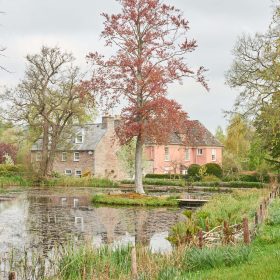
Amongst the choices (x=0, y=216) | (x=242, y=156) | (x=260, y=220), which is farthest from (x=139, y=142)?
(x=242, y=156)

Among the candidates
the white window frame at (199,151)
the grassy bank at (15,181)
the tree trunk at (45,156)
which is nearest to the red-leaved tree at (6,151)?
the tree trunk at (45,156)

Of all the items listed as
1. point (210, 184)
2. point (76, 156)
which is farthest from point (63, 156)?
point (210, 184)

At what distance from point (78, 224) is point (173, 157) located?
46.5 metres

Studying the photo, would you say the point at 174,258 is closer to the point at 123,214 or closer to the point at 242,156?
the point at 123,214

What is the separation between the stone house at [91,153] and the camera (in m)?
61.7

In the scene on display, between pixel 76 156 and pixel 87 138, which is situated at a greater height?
pixel 87 138

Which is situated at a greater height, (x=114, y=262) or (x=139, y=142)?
(x=139, y=142)

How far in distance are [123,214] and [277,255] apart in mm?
16848

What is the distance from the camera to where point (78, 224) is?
932 inches

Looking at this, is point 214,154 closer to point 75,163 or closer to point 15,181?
point 75,163

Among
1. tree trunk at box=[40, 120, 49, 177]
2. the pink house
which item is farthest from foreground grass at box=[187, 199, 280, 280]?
the pink house

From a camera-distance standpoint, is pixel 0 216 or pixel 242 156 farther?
pixel 242 156

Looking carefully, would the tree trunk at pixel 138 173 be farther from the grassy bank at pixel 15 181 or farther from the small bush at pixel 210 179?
the grassy bank at pixel 15 181

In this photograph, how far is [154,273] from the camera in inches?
406
